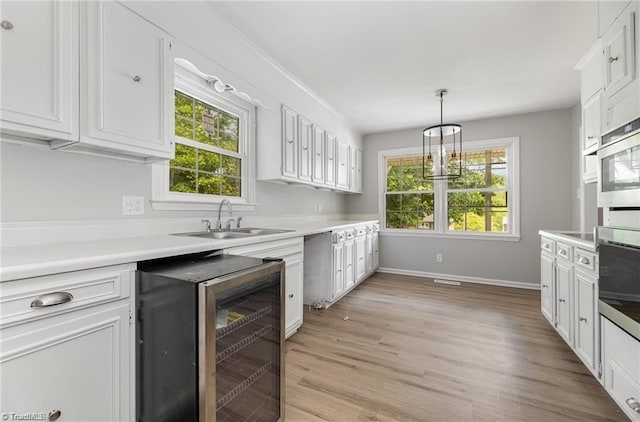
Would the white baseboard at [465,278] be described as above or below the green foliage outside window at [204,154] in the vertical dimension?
below

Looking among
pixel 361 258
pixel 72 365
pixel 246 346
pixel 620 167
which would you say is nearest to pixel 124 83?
pixel 72 365

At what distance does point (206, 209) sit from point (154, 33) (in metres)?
1.25

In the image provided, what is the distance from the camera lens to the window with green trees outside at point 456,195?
4.32 metres

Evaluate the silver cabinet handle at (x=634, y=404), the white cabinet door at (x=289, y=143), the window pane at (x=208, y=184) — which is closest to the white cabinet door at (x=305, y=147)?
the white cabinet door at (x=289, y=143)

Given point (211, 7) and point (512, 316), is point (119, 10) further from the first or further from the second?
point (512, 316)

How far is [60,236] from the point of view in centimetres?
145

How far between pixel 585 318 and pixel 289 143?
2.81 meters

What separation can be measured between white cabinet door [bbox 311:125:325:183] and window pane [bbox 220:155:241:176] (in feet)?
3.21

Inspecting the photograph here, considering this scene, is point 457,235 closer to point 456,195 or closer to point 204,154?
point 456,195

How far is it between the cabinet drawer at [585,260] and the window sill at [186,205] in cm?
270

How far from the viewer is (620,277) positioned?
56.5 inches

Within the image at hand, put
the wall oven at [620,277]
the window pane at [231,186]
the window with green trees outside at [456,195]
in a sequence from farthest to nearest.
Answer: the window with green trees outside at [456,195]
the window pane at [231,186]
the wall oven at [620,277]

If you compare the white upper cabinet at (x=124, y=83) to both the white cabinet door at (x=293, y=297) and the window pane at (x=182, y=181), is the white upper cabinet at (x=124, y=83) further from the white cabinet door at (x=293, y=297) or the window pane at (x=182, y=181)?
the white cabinet door at (x=293, y=297)

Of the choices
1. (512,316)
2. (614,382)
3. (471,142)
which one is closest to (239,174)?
(614,382)
